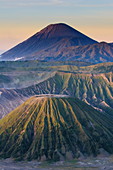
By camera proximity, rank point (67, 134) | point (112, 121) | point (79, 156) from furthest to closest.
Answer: point (112, 121) < point (67, 134) < point (79, 156)

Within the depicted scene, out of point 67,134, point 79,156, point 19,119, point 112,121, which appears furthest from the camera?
point 112,121

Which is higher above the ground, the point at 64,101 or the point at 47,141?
the point at 64,101

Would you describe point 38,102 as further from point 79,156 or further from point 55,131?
point 79,156

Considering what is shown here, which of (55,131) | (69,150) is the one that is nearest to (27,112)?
(55,131)

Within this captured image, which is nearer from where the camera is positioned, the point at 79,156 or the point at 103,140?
the point at 79,156

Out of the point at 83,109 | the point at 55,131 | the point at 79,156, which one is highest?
the point at 83,109

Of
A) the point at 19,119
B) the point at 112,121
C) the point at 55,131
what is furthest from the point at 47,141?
the point at 112,121

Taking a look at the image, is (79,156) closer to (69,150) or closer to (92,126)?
(69,150)
